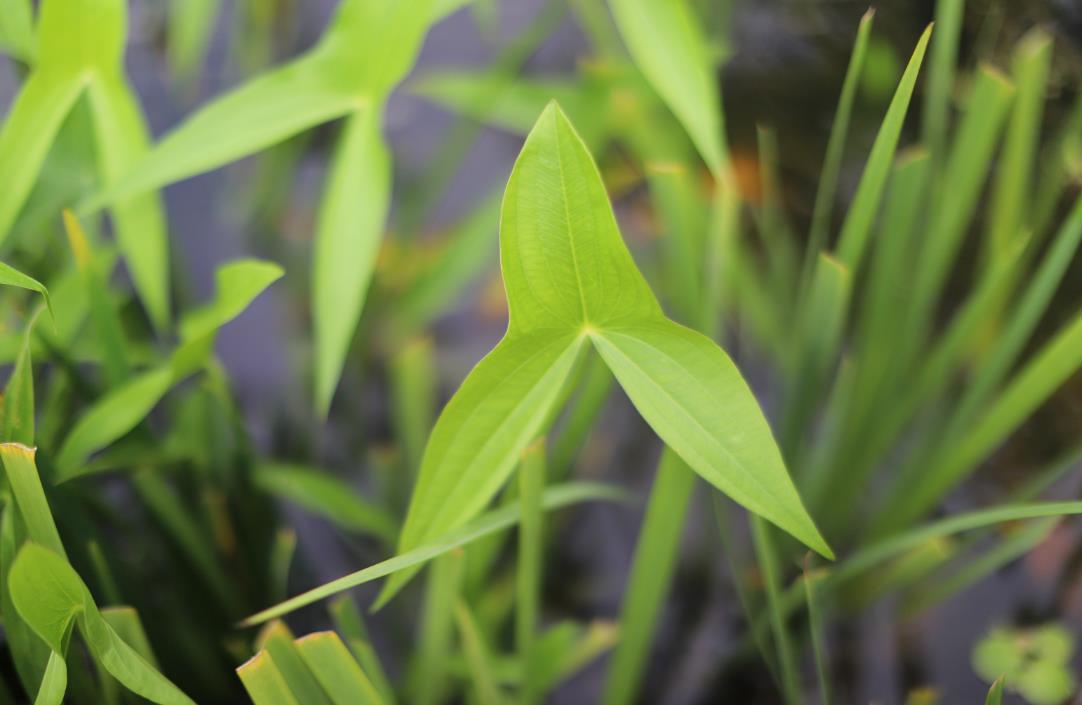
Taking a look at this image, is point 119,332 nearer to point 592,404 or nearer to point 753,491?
point 592,404

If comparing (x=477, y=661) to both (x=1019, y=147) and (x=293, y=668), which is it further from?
(x=1019, y=147)

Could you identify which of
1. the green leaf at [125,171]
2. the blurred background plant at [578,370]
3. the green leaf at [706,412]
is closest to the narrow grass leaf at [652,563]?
the blurred background plant at [578,370]

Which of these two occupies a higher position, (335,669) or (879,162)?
(879,162)

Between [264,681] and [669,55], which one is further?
[669,55]

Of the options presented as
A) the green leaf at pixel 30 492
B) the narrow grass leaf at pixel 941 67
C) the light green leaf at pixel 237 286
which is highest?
the narrow grass leaf at pixel 941 67

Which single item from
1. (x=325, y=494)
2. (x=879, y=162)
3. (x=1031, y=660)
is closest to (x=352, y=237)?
(x=325, y=494)

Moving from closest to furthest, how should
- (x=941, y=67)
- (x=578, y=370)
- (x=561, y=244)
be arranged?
1. (x=561, y=244)
2. (x=578, y=370)
3. (x=941, y=67)

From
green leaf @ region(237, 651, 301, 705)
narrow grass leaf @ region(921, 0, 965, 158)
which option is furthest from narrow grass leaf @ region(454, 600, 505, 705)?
narrow grass leaf @ region(921, 0, 965, 158)

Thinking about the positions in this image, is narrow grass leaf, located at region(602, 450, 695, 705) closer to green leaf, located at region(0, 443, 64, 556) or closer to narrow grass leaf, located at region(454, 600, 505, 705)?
narrow grass leaf, located at region(454, 600, 505, 705)

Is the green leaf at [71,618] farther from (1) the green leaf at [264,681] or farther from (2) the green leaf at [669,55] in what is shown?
(2) the green leaf at [669,55]
